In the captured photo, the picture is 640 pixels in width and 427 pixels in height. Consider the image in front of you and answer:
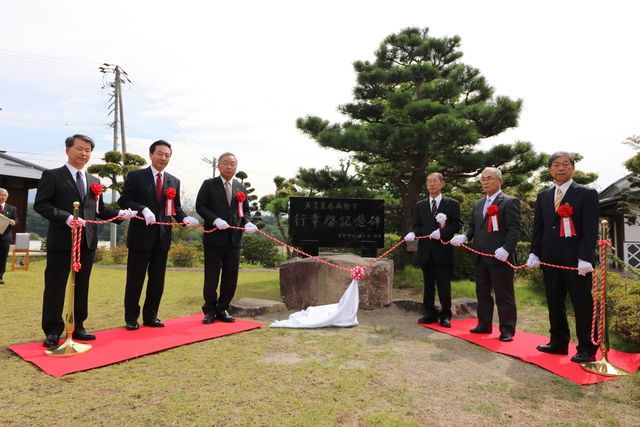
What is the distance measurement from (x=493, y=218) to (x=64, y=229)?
387 centimetres

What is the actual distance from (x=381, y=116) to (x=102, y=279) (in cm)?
659

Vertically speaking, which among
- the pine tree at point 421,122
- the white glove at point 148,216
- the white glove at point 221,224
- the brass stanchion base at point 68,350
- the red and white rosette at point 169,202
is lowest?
the brass stanchion base at point 68,350

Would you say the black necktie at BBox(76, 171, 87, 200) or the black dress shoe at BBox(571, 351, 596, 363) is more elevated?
the black necktie at BBox(76, 171, 87, 200)

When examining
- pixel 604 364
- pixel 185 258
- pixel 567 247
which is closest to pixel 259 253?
pixel 185 258

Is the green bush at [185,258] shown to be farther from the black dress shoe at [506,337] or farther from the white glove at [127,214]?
the black dress shoe at [506,337]

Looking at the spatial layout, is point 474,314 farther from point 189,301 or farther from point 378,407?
point 189,301

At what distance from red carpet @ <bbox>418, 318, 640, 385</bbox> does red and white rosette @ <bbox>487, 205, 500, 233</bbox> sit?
42.3 inches

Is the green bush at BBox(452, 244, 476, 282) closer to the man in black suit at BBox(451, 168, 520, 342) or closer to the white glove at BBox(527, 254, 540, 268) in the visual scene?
the man in black suit at BBox(451, 168, 520, 342)

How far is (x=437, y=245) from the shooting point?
427 cm

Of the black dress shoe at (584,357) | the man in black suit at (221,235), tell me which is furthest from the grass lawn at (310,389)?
the man in black suit at (221,235)

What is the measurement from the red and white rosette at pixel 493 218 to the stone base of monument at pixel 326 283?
5.61 feet

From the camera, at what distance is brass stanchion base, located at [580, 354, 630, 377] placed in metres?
2.72

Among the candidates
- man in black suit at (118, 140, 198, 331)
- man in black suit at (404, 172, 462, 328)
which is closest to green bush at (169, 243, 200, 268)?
man in black suit at (118, 140, 198, 331)

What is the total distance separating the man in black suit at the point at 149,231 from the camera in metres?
3.71
